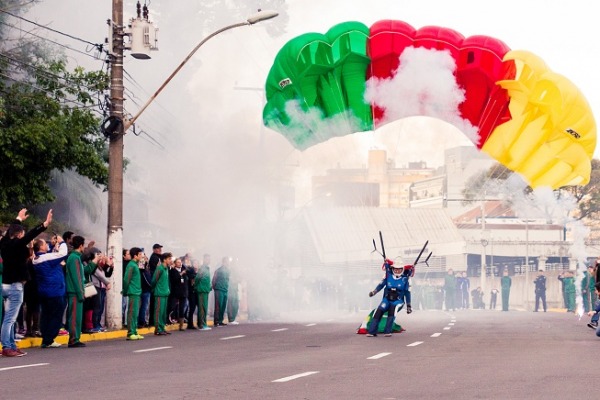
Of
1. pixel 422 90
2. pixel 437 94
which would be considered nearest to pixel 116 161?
pixel 422 90

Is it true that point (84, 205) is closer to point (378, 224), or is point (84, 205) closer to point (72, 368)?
point (378, 224)

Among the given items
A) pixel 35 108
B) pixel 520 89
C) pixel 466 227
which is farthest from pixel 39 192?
pixel 466 227

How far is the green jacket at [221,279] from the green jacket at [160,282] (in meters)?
5.27

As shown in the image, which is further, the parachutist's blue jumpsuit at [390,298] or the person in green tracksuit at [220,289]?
the person in green tracksuit at [220,289]

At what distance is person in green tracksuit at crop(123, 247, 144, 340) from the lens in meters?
23.9

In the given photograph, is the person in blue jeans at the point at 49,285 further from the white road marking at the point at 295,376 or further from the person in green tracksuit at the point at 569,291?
the person in green tracksuit at the point at 569,291

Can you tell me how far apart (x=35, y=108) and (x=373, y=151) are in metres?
8.70

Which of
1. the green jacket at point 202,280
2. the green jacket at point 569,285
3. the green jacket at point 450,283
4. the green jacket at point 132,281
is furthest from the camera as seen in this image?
the green jacket at point 450,283

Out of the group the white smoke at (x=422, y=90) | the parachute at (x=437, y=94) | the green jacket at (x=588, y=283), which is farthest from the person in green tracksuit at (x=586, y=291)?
the white smoke at (x=422, y=90)

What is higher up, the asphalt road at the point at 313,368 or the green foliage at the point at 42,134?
the green foliage at the point at 42,134

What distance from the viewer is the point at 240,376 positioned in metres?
13.5

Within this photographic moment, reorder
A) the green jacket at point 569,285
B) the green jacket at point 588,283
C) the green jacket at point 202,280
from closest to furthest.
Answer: the green jacket at point 202,280 → the green jacket at point 588,283 → the green jacket at point 569,285

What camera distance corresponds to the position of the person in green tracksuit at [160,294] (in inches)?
1011

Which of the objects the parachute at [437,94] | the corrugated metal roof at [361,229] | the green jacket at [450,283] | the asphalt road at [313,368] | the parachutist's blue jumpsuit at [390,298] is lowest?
the asphalt road at [313,368]
